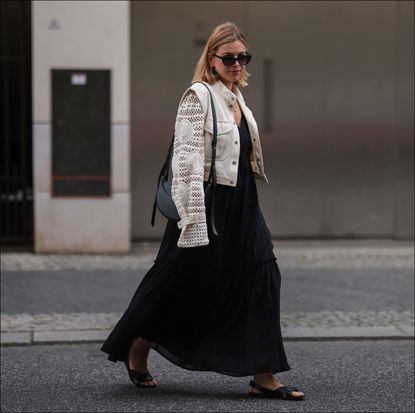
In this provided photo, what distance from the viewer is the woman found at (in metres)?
5.13

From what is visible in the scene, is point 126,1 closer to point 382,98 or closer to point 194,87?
point 382,98

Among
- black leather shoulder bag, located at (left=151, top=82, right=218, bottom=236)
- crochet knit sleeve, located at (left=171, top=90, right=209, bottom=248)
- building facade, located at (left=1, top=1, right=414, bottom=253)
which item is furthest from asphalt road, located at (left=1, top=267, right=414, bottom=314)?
crochet knit sleeve, located at (left=171, top=90, right=209, bottom=248)

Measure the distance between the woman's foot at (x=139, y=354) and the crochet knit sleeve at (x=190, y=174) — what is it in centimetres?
66

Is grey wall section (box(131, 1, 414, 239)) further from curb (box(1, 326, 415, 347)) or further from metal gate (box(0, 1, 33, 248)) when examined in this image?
curb (box(1, 326, 415, 347))

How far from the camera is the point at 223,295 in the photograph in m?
5.24

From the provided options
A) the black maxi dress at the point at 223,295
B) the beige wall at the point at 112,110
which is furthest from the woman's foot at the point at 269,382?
the beige wall at the point at 112,110

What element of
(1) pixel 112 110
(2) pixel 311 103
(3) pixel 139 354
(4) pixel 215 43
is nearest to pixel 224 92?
(4) pixel 215 43

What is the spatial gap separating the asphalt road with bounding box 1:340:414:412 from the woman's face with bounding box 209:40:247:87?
165 cm

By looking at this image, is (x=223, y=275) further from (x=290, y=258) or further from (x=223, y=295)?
(x=290, y=258)

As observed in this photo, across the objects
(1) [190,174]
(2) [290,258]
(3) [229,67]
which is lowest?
(2) [290,258]

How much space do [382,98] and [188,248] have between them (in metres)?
7.20

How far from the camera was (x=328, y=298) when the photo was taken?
335 inches

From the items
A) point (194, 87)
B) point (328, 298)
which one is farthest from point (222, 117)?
point (328, 298)

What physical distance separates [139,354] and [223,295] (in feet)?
1.85
